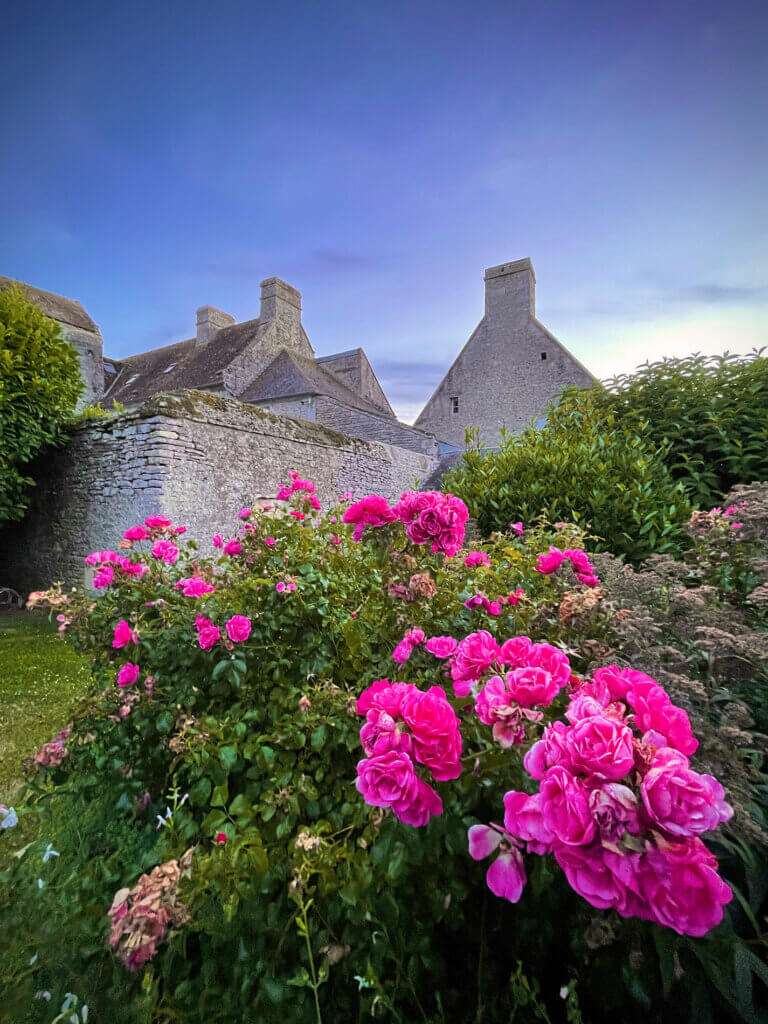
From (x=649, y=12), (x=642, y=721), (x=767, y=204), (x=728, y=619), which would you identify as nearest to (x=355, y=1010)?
(x=642, y=721)

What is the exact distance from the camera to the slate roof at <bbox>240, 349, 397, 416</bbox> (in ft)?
62.5

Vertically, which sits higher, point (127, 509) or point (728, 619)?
point (127, 509)

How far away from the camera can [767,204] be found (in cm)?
373

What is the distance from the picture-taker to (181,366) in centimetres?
2270

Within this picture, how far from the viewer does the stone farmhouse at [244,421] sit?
7762 mm

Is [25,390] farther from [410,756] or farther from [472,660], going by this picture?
[410,756]

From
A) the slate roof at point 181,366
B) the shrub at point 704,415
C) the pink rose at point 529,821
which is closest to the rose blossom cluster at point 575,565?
the pink rose at point 529,821

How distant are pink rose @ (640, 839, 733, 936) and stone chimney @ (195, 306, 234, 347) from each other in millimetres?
26264

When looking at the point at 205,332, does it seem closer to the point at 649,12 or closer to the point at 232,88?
the point at 232,88

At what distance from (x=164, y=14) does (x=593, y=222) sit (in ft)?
15.7

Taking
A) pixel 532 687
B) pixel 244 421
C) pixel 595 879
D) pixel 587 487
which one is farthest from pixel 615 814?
pixel 244 421

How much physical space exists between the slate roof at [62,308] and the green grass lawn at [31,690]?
69.1ft

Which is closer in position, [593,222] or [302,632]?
[302,632]

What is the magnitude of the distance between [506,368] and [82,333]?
20301mm
